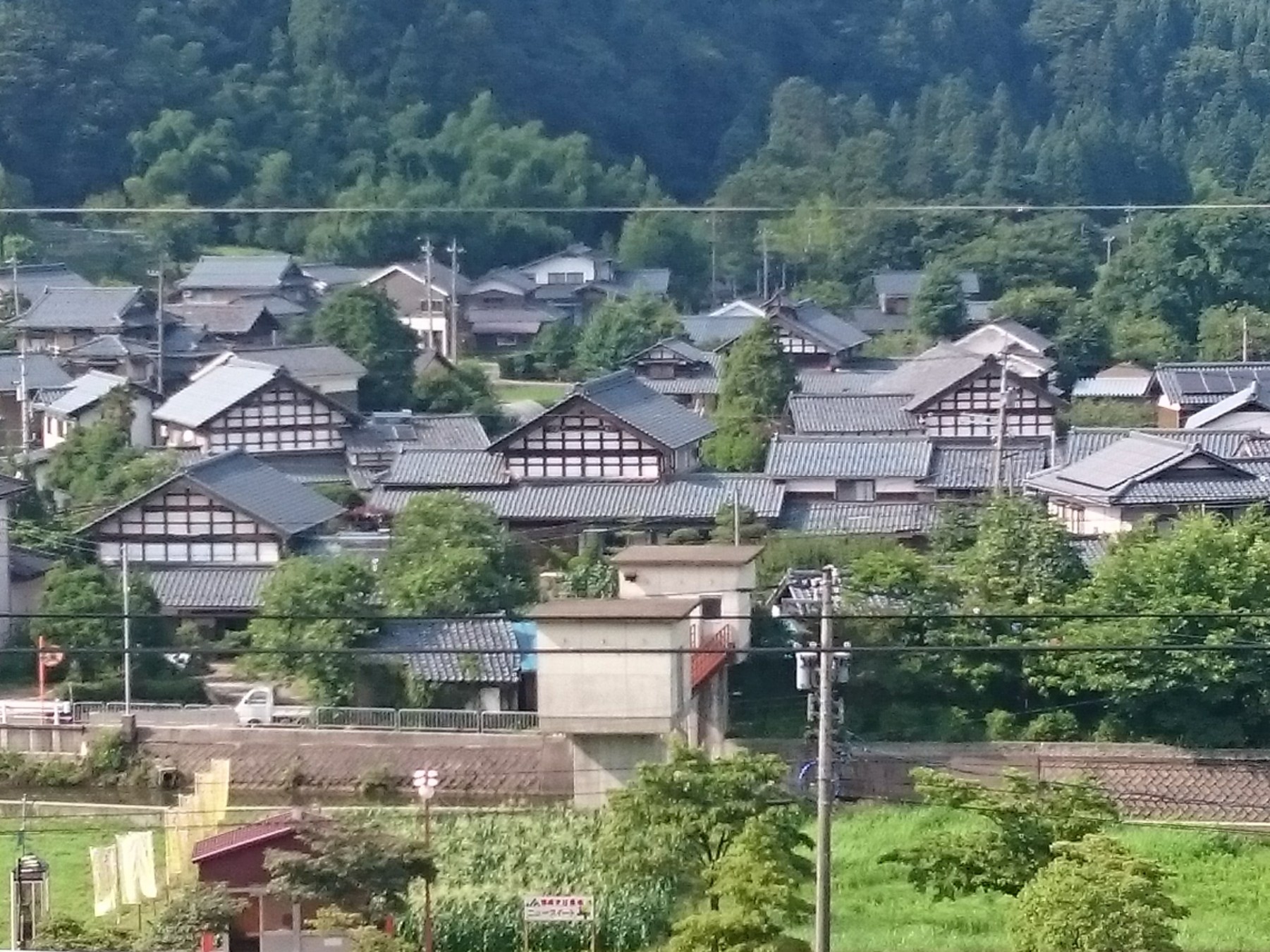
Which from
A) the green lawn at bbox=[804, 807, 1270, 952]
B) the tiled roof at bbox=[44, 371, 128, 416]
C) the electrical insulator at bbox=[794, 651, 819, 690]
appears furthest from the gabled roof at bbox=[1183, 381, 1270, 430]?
the tiled roof at bbox=[44, 371, 128, 416]

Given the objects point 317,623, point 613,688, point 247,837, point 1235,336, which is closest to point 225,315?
point 1235,336

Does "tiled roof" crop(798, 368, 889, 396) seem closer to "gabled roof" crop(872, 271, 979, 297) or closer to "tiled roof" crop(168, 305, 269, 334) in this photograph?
"gabled roof" crop(872, 271, 979, 297)

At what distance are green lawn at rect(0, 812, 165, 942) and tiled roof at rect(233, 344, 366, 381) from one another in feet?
21.4

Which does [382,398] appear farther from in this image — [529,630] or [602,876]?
[602,876]

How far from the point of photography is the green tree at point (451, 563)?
9.32 metres

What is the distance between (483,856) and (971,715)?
255 centimetres

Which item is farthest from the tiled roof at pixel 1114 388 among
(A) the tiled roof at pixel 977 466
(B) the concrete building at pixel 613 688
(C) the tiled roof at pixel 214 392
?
(B) the concrete building at pixel 613 688

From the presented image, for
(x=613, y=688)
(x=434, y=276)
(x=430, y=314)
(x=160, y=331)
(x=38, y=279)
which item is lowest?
(x=613, y=688)

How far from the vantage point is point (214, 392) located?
43.8 feet

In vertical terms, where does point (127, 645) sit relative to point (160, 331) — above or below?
below

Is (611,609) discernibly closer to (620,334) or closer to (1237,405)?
(1237,405)

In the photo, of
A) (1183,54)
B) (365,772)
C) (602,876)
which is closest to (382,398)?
(365,772)

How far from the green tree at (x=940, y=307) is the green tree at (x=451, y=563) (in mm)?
8990

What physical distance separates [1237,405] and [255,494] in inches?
246
